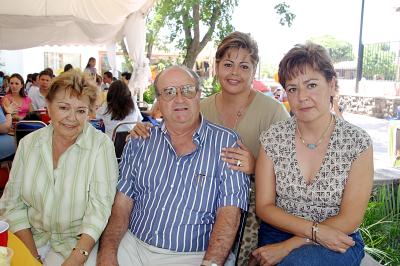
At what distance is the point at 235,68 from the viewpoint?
2.61m

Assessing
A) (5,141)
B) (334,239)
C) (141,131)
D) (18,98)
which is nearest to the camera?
(334,239)

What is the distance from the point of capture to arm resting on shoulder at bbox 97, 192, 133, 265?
205 cm

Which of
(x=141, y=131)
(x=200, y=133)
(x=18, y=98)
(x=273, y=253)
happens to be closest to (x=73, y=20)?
(x=18, y=98)

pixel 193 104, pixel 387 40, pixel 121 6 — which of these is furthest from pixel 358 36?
pixel 193 104

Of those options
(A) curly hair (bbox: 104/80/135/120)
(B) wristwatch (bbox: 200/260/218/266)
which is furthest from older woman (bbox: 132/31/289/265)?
(A) curly hair (bbox: 104/80/135/120)

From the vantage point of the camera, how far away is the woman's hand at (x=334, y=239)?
6.09 feet

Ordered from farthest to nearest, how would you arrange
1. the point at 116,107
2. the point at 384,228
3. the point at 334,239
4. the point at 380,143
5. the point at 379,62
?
the point at 379,62 < the point at 380,143 < the point at 116,107 < the point at 384,228 < the point at 334,239

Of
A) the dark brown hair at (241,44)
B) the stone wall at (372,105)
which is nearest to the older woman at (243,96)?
the dark brown hair at (241,44)

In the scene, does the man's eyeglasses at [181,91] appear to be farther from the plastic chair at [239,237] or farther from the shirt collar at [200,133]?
the plastic chair at [239,237]

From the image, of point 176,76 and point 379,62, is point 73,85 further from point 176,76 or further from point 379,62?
point 379,62

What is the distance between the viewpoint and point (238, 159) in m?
2.09

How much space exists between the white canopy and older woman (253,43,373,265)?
4595mm

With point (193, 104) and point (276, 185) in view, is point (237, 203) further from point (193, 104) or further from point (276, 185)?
point (193, 104)

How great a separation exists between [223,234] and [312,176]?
52 cm
